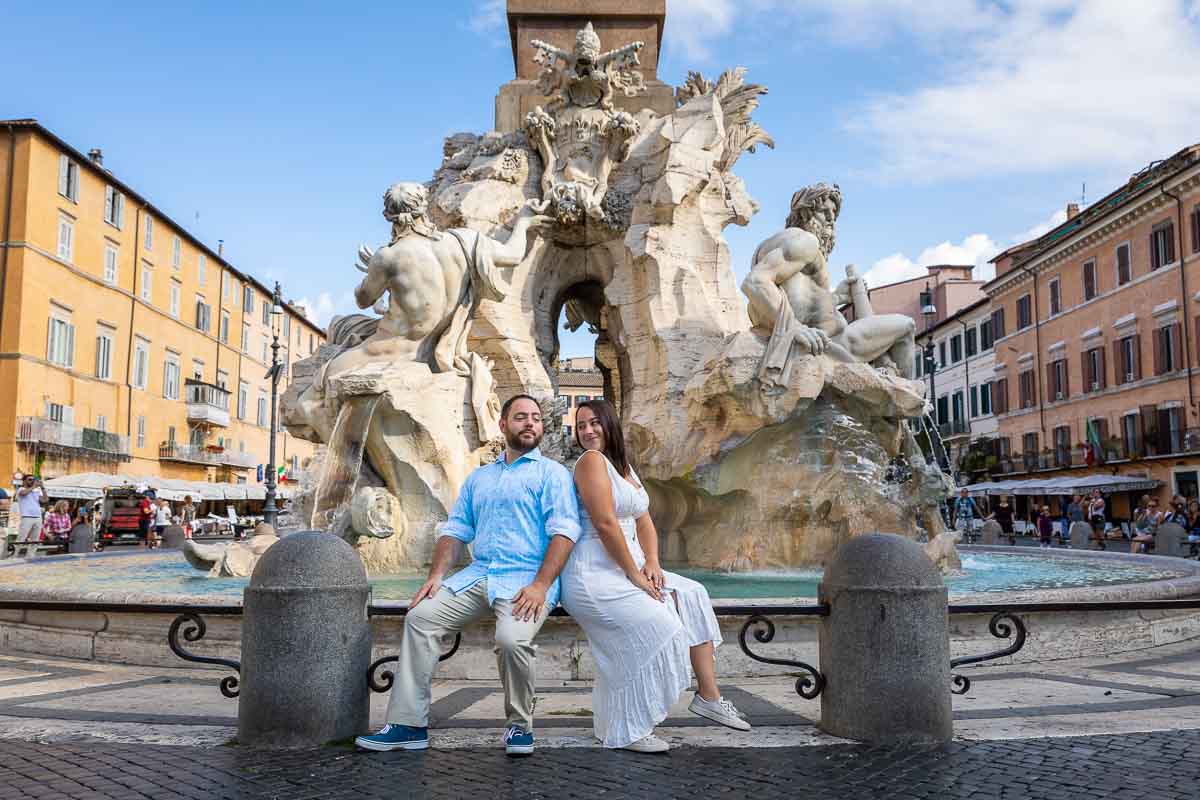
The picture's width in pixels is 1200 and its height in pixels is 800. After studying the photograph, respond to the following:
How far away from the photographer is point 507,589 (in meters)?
3.93

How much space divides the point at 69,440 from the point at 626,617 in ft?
109

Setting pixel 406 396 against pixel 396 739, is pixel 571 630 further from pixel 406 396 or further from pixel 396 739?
pixel 406 396

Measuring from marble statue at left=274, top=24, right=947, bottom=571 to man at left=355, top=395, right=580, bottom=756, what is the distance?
476 cm

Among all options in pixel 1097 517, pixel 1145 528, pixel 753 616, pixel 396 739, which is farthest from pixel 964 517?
pixel 396 739

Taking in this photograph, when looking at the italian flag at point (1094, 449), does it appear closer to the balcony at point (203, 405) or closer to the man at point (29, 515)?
the man at point (29, 515)

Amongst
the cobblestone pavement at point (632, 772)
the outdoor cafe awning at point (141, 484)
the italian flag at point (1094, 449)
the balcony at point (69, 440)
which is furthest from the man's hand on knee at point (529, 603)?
the italian flag at point (1094, 449)

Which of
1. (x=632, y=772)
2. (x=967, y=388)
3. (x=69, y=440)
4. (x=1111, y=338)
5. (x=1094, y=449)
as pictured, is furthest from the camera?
(x=967, y=388)

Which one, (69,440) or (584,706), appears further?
(69,440)

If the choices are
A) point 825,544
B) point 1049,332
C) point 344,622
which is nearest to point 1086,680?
point 344,622

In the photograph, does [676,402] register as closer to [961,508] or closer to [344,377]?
[344,377]

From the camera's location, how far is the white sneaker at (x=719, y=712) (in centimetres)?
416

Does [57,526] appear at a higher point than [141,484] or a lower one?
lower

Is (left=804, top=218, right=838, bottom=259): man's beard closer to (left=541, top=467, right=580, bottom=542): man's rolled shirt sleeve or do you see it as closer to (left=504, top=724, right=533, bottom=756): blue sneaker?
(left=541, top=467, right=580, bottom=542): man's rolled shirt sleeve

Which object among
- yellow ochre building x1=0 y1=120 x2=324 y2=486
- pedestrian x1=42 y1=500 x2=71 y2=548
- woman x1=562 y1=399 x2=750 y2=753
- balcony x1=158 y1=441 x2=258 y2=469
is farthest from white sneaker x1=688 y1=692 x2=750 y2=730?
balcony x1=158 y1=441 x2=258 y2=469
